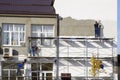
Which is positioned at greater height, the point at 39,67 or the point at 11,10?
the point at 11,10

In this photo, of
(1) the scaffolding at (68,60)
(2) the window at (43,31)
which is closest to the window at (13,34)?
(2) the window at (43,31)

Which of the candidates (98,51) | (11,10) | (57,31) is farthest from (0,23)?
(98,51)

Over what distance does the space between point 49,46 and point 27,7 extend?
299cm

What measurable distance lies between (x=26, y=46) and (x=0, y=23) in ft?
7.28

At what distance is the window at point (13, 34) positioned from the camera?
38000mm

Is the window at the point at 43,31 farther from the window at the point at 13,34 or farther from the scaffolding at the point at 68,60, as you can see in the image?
the window at the point at 13,34

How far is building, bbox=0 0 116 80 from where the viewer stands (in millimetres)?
37781

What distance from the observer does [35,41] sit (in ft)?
125

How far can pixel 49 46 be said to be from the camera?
3806 centimetres

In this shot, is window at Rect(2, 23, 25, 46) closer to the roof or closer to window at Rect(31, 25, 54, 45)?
window at Rect(31, 25, 54, 45)

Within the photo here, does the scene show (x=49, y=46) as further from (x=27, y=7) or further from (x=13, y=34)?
(x=27, y=7)

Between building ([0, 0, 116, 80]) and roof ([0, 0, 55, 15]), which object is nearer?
building ([0, 0, 116, 80])

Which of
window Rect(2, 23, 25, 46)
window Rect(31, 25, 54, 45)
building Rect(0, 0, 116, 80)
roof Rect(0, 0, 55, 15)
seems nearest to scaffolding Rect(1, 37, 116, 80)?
building Rect(0, 0, 116, 80)

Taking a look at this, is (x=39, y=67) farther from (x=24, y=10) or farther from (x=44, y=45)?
(x=24, y=10)
